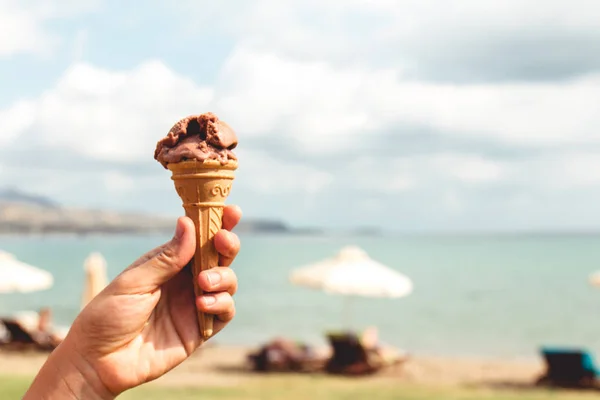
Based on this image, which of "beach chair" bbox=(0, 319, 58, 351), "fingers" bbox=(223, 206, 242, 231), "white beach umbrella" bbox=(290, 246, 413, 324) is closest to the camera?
"fingers" bbox=(223, 206, 242, 231)

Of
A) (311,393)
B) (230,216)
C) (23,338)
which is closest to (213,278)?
(230,216)

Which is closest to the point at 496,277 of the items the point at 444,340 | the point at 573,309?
the point at 573,309

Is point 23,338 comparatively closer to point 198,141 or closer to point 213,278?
point 198,141

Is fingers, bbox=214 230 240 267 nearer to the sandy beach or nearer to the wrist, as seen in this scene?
the wrist

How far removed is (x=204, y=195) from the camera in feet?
10.5

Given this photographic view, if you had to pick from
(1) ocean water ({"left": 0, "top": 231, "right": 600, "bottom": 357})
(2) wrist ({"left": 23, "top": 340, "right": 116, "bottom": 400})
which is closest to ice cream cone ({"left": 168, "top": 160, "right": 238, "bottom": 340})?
(2) wrist ({"left": 23, "top": 340, "right": 116, "bottom": 400})

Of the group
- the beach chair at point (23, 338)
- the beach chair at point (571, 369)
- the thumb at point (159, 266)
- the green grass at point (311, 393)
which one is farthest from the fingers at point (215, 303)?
the beach chair at point (23, 338)

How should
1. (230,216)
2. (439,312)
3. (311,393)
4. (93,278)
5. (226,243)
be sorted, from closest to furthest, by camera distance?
(226,243) → (230,216) → (311,393) → (93,278) → (439,312)

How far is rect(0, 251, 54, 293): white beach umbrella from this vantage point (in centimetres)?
1611

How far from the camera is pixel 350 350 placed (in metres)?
15.8

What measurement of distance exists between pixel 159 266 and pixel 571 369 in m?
13.5

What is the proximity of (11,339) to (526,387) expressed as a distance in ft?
41.8

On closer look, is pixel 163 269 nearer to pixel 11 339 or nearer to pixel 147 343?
pixel 147 343

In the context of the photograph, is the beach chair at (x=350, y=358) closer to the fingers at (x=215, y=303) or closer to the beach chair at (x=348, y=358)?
the beach chair at (x=348, y=358)
